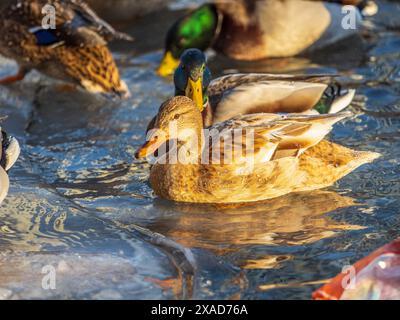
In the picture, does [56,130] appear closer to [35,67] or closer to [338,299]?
[35,67]

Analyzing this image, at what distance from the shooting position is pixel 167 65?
754 centimetres

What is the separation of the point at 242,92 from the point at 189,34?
2.22 meters

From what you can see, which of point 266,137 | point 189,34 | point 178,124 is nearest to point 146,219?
point 178,124

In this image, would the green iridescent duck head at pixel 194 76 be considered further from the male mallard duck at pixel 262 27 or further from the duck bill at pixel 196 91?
the male mallard duck at pixel 262 27

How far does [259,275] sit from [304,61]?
3953mm

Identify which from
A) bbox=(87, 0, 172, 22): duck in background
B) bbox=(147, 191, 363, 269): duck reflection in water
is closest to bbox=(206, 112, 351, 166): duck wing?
bbox=(147, 191, 363, 269): duck reflection in water

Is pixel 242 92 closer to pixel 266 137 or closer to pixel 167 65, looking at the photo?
pixel 266 137

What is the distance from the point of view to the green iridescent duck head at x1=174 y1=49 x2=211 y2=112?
570 centimetres

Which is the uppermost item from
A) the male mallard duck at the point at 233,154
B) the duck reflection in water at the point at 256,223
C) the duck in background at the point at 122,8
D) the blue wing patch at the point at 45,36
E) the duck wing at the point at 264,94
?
the duck in background at the point at 122,8

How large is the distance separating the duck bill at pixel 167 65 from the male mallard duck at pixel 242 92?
5.24ft

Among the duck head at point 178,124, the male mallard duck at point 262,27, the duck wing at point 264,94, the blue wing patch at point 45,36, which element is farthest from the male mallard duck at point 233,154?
the male mallard duck at point 262,27

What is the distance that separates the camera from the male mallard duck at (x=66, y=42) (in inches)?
278

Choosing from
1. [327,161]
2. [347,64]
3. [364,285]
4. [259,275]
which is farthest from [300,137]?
[347,64]
